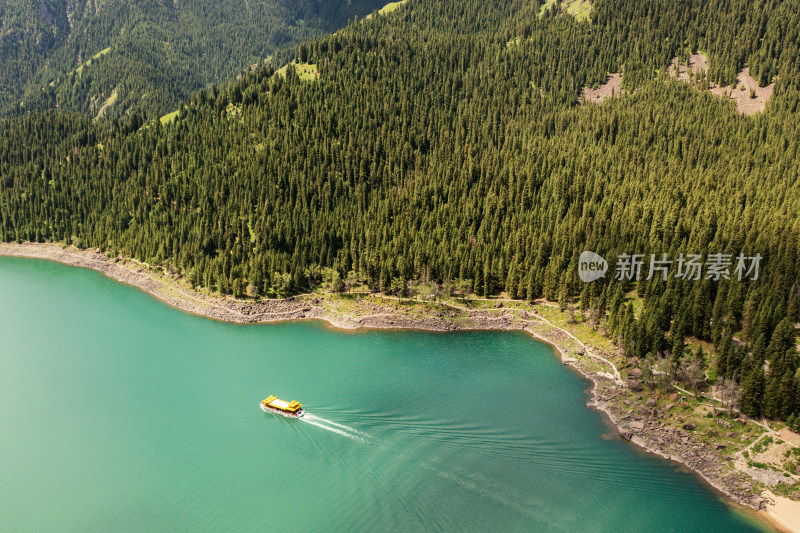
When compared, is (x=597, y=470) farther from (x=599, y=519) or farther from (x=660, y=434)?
(x=660, y=434)

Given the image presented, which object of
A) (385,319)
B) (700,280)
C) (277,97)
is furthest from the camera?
(277,97)

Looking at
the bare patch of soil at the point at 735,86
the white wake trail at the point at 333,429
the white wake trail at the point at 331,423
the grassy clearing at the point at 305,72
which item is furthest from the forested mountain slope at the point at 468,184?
the white wake trail at the point at 333,429

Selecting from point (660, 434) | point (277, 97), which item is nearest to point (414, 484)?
point (660, 434)

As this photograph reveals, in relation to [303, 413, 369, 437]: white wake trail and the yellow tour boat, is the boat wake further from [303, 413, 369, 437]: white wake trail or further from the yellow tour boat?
the yellow tour boat

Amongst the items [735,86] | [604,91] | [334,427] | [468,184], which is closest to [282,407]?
[334,427]

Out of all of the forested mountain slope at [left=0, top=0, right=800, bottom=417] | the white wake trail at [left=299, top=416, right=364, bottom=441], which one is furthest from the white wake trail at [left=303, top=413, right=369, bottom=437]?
the forested mountain slope at [left=0, top=0, right=800, bottom=417]
